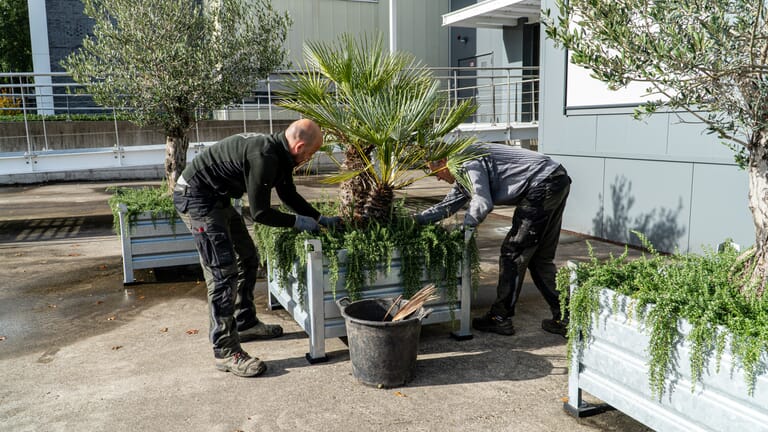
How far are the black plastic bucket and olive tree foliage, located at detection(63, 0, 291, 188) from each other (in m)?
4.56

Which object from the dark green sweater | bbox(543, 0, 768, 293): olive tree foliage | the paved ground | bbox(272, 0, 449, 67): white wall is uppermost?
bbox(272, 0, 449, 67): white wall

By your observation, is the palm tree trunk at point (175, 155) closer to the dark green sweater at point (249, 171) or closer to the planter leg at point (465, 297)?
the dark green sweater at point (249, 171)

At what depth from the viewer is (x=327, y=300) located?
434cm

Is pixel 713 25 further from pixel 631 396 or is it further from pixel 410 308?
pixel 410 308

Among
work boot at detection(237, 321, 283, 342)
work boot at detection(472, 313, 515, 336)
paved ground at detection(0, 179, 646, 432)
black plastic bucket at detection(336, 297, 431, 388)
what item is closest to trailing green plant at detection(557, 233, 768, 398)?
paved ground at detection(0, 179, 646, 432)

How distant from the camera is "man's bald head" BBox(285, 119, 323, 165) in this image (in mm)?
3998

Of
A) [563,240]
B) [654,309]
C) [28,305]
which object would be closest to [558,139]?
[563,240]

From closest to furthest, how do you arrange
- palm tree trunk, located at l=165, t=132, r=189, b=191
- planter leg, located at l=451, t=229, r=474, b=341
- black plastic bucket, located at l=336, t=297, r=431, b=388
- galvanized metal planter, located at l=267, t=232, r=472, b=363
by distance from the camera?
black plastic bucket, located at l=336, t=297, r=431, b=388, galvanized metal planter, located at l=267, t=232, r=472, b=363, planter leg, located at l=451, t=229, r=474, b=341, palm tree trunk, located at l=165, t=132, r=189, b=191

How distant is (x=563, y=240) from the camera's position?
8.59 metres

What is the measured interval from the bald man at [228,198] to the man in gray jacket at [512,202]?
1.13 metres

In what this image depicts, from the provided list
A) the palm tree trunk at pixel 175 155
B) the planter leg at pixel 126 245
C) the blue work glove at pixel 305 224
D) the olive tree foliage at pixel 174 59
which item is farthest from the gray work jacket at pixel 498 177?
the palm tree trunk at pixel 175 155

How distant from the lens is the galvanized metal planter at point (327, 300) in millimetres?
4242

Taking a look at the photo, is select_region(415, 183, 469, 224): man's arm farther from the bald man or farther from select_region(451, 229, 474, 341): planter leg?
the bald man

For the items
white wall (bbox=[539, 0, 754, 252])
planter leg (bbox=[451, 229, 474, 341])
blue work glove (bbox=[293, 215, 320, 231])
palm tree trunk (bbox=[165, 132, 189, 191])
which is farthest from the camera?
palm tree trunk (bbox=[165, 132, 189, 191])
